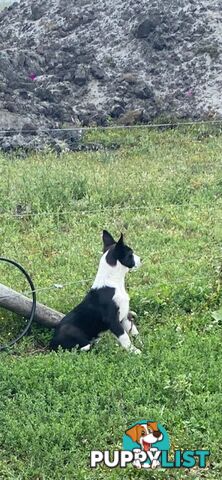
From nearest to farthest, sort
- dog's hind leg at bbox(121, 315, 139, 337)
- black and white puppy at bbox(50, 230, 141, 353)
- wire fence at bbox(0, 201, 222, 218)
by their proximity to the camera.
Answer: black and white puppy at bbox(50, 230, 141, 353), dog's hind leg at bbox(121, 315, 139, 337), wire fence at bbox(0, 201, 222, 218)

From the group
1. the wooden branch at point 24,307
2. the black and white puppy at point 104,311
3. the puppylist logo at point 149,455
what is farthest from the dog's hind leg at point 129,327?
the puppylist logo at point 149,455

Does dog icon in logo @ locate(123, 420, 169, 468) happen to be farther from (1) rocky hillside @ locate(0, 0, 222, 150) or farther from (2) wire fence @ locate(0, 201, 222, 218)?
(1) rocky hillside @ locate(0, 0, 222, 150)

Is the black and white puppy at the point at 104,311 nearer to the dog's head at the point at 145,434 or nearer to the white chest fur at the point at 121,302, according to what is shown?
the white chest fur at the point at 121,302

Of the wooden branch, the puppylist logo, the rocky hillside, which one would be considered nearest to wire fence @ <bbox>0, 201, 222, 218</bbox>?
the wooden branch

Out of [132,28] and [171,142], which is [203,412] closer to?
[171,142]

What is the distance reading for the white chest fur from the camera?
6023 millimetres

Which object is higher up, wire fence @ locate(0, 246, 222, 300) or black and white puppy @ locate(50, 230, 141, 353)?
black and white puppy @ locate(50, 230, 141, 353)

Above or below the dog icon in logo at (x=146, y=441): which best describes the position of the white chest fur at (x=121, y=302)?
below

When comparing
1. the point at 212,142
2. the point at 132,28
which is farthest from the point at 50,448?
the point at 132,28

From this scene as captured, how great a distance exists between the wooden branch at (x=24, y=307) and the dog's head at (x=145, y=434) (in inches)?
69.4

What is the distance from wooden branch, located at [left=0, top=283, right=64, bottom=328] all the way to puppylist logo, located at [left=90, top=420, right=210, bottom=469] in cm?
187

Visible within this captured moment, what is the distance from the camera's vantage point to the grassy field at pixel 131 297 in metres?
4.66

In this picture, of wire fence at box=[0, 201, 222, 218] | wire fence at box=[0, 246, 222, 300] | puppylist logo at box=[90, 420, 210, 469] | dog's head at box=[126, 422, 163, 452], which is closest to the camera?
puppylist logo at box=[90, 420, 210, 469]

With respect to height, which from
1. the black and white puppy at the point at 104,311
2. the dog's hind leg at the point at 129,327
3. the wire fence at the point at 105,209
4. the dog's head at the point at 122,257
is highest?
the dog's head at the point at 122,257
